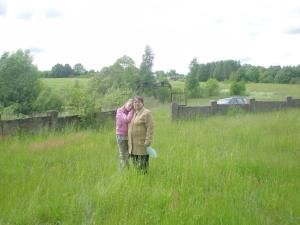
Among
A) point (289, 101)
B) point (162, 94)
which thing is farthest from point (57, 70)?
point (289, 101)

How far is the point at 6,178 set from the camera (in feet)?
24.9

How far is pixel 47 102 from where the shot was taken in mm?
29125

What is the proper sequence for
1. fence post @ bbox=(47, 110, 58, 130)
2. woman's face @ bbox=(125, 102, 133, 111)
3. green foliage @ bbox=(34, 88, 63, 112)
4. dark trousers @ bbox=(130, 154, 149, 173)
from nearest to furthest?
dark trousers @ bbox=(130, 154, 149, 173), woman's face @ bbox=(125, 102, 133, 111), fence post @ bbox=(47, 110, 58, 130), green foliage @ bbox=(34, 88, 63, 112)

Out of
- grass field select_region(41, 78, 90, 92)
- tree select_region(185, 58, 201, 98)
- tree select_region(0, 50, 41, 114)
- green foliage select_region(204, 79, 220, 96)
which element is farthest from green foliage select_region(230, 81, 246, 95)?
tree select_region(0, 50, 41, 114)

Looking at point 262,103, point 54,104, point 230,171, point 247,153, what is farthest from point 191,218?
point 54,104

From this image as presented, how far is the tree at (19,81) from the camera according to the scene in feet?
96.4

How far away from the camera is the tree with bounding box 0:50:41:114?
29.4 metres

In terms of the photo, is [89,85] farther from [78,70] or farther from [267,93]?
[78,70]

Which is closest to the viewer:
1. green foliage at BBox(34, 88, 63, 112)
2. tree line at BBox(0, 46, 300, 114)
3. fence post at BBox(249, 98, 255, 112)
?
tree line at BBox(0, 46, 300, 114)

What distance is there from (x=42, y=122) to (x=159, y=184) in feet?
29.2

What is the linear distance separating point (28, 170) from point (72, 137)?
514cm

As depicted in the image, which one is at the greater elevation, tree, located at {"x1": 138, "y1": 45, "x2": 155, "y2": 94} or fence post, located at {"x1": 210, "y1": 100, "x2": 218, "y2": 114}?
tree, located at {"x1": 138, "y1": 45, "x2": 155, "y2": 94}

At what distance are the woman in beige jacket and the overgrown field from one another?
1.49 feet

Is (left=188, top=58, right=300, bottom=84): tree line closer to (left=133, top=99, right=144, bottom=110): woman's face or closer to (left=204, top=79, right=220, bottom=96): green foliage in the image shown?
(left=204, top=79, right=220, bottom=96): green foliage
